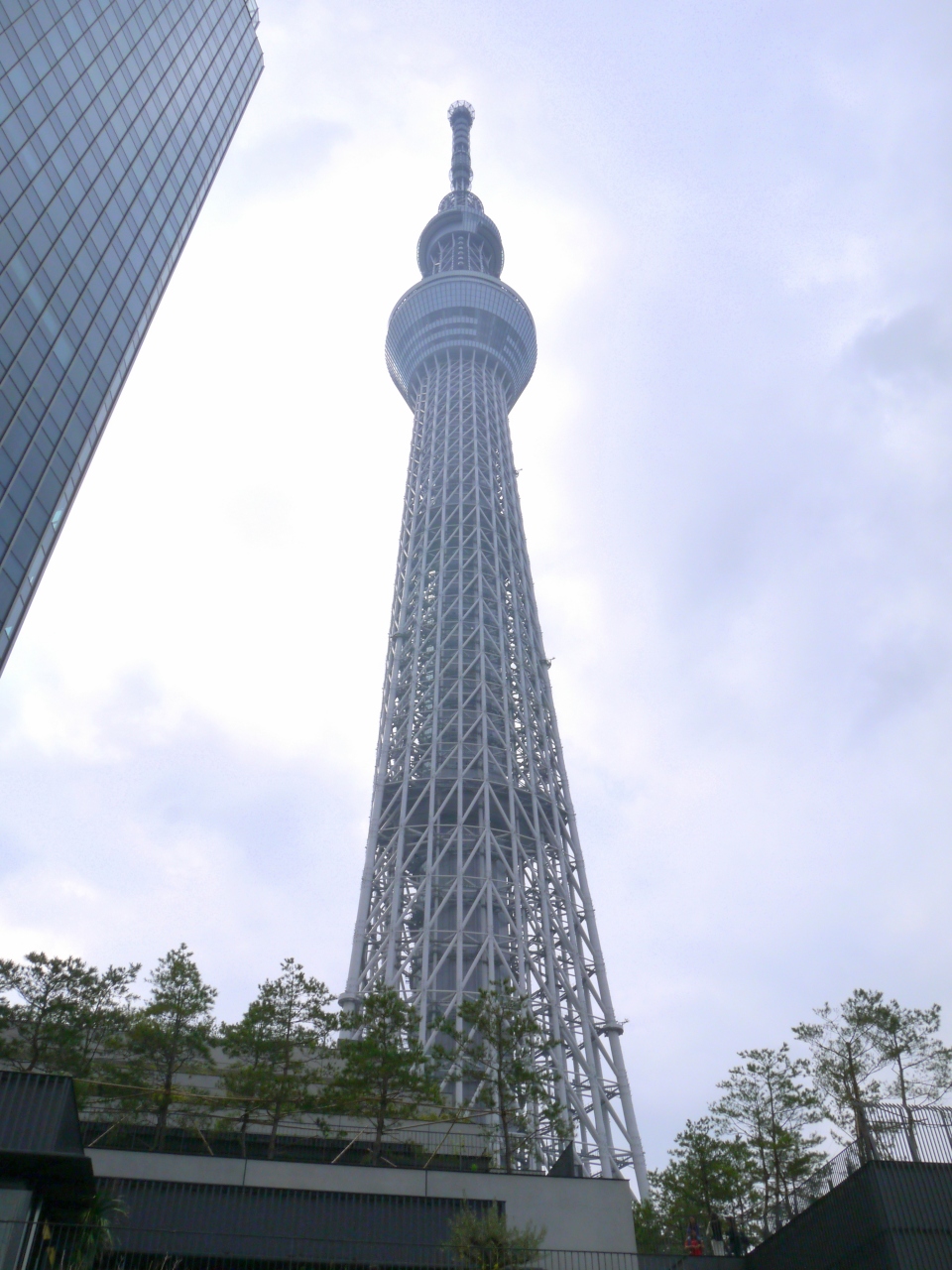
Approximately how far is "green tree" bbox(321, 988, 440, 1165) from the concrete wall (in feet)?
6.43

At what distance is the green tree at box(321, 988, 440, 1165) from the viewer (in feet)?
123

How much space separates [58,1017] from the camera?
126 ft

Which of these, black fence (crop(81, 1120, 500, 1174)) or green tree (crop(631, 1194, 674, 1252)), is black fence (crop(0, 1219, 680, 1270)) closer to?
black fence (crop(81, 1120, 500, 1174))

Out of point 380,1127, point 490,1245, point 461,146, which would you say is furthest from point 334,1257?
point 461,146

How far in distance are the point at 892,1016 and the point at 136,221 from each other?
60.6 metres

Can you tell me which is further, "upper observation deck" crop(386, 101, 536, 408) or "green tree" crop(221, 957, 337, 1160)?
"upper observation deck" crop(386, 101, 536, 408)

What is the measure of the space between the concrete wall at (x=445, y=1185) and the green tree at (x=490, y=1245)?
394cm

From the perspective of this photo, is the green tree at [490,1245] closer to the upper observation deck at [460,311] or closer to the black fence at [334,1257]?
the black fence at [334,1257]

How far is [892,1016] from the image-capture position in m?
40.1

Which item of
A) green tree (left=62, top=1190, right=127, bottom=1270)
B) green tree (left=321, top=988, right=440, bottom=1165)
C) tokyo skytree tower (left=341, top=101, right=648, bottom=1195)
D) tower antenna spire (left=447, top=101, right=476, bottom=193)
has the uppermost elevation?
tower antenna spire (left=447, top=101, right=476, bottom=193)

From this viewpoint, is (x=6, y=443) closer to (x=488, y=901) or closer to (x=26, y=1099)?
(x=26, y=1099)

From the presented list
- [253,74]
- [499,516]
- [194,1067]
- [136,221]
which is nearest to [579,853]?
[499,516]

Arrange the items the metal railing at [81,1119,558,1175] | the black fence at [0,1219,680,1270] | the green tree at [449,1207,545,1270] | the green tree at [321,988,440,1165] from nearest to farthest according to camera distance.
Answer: the green tree at [449,1207,545,1270] → the black fence at [0,1219,680,1270] → the metal railing at [81,1119,558,1175] → the green tree at [321,988,440,1165]

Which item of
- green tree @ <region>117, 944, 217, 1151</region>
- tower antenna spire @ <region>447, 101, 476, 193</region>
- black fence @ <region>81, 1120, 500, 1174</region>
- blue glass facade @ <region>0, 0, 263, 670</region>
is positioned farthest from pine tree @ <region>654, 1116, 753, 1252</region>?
tower antenna spire @ <region>447, 101, 476, 193</region>
